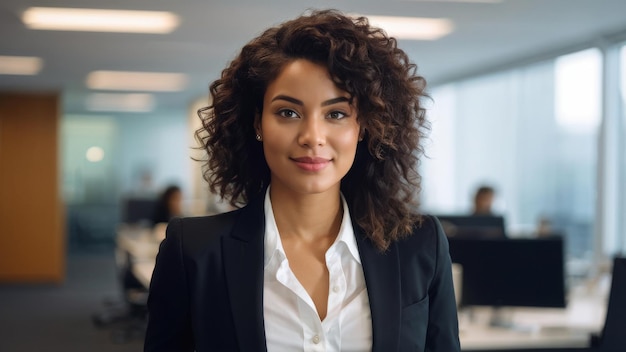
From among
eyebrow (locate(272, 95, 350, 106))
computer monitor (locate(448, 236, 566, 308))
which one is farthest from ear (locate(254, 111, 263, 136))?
computer monitor (locate(448, 236, 566, 308))

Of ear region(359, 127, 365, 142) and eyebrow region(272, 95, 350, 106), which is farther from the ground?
eyebrow region(272, 95, 350, 106)

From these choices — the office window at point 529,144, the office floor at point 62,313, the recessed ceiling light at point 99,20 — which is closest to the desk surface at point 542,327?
the office window at point 529,144

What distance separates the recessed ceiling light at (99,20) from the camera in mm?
6426

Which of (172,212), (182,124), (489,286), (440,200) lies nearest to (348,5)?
(489,286)

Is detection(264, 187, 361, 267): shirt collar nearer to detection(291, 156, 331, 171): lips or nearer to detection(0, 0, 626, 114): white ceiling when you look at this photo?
detection(291, 156, 331, 171): lips

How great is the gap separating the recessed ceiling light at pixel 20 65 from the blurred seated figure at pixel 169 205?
2.12 meters

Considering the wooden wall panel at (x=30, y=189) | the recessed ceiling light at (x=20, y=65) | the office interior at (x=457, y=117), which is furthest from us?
the wooden wall panel at (x=30, y=189)

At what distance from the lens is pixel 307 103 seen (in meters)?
1.55

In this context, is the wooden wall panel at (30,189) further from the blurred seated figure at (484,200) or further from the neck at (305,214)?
the neck at (305,214)

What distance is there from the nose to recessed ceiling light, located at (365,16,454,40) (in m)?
5.09

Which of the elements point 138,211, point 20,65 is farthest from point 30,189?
point 20,65

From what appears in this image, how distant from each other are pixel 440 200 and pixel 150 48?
5390 mm

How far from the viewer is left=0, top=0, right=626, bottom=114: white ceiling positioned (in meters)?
6.19

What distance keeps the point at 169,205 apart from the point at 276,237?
25.8ft
